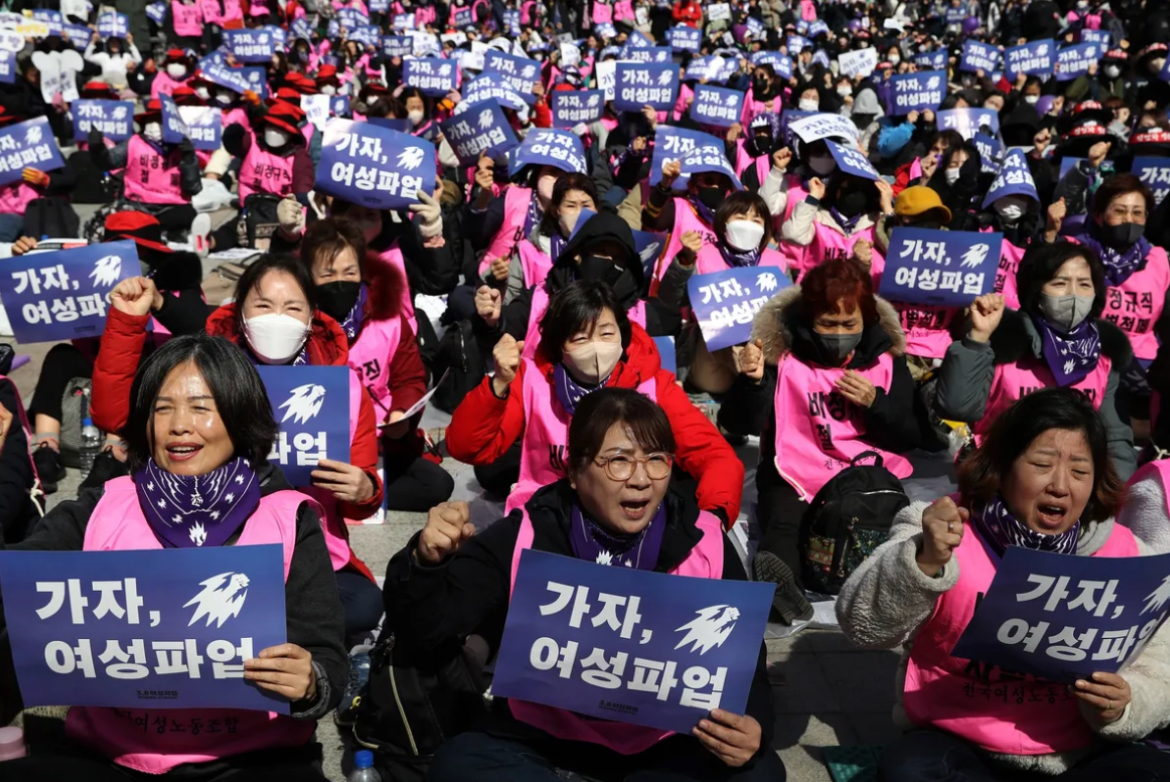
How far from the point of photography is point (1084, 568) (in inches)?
107

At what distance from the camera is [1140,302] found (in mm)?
6430

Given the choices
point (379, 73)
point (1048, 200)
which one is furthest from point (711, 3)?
point (1048, 200)

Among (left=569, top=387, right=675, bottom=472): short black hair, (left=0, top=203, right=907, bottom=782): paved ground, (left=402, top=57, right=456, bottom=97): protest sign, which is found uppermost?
(left=402, top=57, right=456, bottom=97): protest sign

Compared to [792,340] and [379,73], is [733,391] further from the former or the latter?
[379,73]

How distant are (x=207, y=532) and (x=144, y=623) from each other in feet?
1.03

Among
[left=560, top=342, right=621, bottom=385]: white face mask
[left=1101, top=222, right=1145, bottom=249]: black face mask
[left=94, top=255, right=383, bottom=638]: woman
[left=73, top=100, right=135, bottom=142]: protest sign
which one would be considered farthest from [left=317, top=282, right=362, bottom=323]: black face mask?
[left=73, top=100, right=135, bottom=142]: protest sign

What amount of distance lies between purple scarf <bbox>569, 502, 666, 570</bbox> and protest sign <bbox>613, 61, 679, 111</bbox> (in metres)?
10.5

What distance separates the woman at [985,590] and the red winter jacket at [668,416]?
995mm

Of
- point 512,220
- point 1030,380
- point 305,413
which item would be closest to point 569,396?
point 305,413

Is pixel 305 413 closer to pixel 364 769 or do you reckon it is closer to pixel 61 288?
pixel 364 769

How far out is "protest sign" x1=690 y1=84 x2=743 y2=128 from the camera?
484 inches

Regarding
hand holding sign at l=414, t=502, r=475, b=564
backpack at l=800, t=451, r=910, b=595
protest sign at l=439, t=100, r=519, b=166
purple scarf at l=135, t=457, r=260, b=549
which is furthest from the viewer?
protest sign at l=439, t=100, r=519, b=166

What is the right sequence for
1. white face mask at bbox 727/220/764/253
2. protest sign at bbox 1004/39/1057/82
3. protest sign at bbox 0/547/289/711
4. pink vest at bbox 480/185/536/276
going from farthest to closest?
protest sign at bbox 1004/39/1057/82, pink vest at bbox 480/185/536/276, white face mask at bbox 727/220/764/253, protest sign at bbox 0/547/289/711

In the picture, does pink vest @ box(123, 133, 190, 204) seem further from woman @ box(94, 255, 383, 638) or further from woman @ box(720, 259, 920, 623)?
woman @ box(720, 259, 920, 623)
